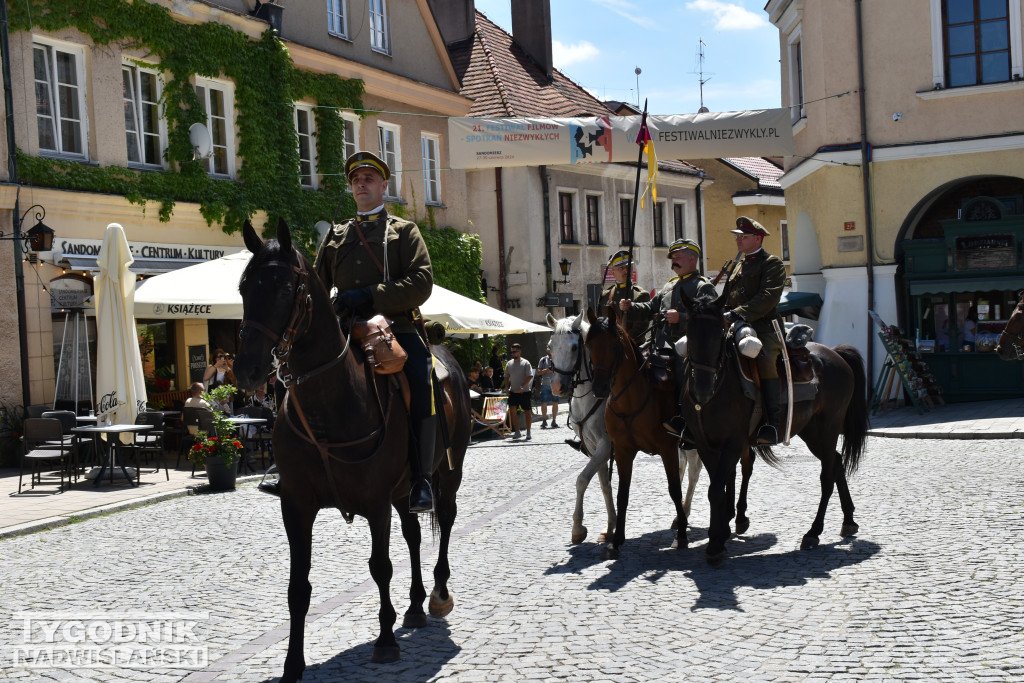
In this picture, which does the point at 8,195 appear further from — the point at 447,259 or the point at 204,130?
the point at 447,259

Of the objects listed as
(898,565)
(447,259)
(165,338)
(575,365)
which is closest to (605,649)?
(898,565)

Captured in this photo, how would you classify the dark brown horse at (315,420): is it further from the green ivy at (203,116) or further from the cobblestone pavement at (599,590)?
the green ivy at (203,116)

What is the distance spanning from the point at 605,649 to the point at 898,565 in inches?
107

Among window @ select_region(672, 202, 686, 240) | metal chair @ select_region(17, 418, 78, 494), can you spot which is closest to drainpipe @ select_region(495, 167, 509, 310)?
window @ select_region(672, 202, 686, 240)

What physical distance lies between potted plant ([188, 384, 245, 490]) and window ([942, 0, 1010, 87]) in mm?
15130

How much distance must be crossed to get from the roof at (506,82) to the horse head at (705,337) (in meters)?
23.0

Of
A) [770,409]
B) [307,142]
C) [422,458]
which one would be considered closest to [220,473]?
[770,409]

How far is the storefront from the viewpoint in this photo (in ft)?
62.3

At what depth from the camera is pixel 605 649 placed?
545 centimetres

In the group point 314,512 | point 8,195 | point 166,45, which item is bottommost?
point 314,512

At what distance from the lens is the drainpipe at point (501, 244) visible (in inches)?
1248

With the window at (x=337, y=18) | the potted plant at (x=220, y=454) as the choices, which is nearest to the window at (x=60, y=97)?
the potted plant at (x=220, y=454)

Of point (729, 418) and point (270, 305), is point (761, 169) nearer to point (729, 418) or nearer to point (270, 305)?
point (729, 418)

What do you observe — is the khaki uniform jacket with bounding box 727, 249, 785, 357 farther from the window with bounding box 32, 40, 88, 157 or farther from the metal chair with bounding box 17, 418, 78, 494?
the window with bounding box 32, 40, 88, 157
